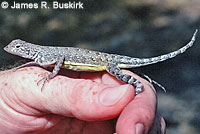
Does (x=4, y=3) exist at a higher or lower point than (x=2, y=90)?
higher

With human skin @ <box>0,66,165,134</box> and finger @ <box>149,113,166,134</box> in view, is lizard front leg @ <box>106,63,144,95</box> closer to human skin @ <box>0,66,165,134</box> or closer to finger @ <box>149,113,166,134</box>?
human skin @ <box>0,66,165,134</box>

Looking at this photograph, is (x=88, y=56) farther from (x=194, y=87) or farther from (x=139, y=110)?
(x=194, y=87)

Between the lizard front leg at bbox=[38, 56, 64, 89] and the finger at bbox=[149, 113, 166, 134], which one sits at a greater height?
the lizard front leg at bbox=[38, 56, 64, 89]

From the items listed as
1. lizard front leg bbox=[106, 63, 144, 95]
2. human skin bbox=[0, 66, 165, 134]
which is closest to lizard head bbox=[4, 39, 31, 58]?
human skin bbox=[0, 66, 165, 134]

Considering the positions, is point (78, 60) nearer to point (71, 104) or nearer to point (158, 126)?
point (71, 104)

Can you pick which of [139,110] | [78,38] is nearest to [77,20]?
[78,38]

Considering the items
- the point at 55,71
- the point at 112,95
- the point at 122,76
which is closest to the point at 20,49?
the point at 55,71
